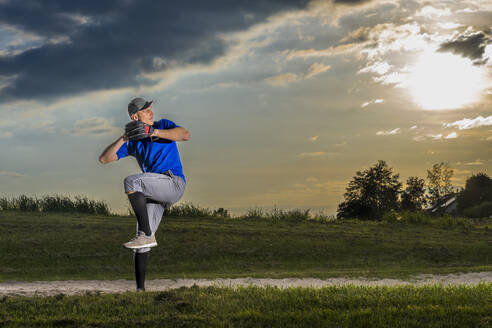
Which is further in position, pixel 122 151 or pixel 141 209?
pixel 122 151

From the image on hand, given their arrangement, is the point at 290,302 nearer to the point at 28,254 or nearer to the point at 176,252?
the point at 176,252

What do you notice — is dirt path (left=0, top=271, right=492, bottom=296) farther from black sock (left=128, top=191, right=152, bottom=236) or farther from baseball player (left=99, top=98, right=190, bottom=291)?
black sock (left=128, top=191, right=152, bottom=236)

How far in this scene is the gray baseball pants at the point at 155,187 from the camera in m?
6.77

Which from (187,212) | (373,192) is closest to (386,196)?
(373,192)

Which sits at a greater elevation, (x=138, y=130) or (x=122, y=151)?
(x=138, y=130)

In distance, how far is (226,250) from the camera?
15.0m

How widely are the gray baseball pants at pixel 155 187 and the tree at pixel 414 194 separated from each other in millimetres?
29289

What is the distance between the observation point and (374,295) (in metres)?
7.23

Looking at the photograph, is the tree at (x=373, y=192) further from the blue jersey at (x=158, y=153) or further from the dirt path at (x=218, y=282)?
the blue jersey at (x=158, y=153)

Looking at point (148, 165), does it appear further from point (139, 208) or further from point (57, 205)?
point (57, 205)

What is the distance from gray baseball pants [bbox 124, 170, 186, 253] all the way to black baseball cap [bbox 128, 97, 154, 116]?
0.95 m

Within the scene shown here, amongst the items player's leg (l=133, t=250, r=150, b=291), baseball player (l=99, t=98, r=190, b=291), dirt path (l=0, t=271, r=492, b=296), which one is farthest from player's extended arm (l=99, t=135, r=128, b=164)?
dirt path (l=0, t=271, r=492, b=296)

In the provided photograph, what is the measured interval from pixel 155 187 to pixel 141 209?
1.20 ft

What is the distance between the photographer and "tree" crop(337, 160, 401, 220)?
29.2 meters
